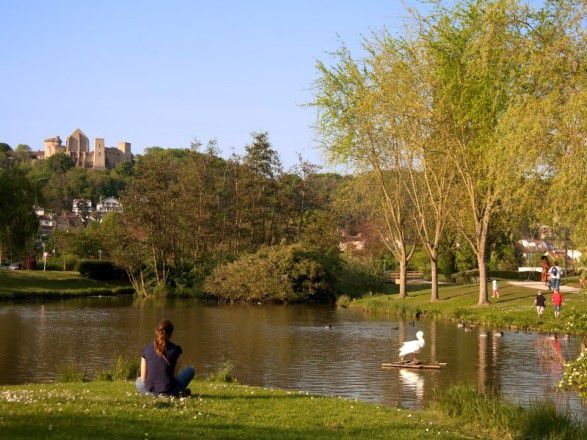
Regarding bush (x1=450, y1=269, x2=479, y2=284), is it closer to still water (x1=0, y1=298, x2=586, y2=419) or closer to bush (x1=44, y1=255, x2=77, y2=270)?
still water (x1=0, y1=298, x2=586, y2=419)

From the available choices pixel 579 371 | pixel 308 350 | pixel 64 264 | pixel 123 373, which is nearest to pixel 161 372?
pixel 123 373

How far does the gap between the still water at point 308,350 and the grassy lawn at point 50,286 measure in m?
11.5

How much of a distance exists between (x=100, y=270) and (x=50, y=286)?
33.2ft

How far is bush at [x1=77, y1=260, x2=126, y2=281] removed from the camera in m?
72.1

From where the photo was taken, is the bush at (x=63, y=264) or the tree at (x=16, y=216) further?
the bush at (x=63, y=264)

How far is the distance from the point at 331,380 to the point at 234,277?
3718cm

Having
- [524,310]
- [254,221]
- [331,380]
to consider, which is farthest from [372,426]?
[254,221]

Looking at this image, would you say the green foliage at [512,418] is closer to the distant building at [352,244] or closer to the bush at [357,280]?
the bush at [357,280]

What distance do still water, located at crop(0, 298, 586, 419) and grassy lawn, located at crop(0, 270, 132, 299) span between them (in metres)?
11.5

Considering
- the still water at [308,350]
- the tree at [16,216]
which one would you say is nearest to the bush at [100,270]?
the tree at [16,216]

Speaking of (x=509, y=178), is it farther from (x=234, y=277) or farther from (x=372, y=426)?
(x=234, y=277)

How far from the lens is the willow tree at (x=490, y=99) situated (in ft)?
72.5

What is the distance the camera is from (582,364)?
14.6 m

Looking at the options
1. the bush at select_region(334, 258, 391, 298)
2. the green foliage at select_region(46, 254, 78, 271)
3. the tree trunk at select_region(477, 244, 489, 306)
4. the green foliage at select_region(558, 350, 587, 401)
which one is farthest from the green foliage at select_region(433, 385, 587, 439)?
the green foliage at select_region(46, 254, 78, 271)
